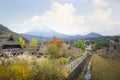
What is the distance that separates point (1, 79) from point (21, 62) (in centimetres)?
489

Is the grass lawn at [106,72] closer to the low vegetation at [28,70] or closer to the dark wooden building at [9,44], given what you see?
the low vegetation at [28,70]

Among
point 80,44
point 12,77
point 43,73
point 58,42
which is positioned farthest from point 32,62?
point 80,44

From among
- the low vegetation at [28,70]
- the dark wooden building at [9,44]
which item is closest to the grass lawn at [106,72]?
the low vegetation at [28,70]


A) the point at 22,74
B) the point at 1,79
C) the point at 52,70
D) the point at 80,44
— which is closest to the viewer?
the point at 1,79

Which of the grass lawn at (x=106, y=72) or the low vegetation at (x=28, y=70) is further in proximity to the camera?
the grass lawn at (x=106, y=72)

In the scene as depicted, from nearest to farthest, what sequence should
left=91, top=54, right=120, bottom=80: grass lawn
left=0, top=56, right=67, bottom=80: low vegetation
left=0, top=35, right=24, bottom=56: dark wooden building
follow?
left=0, top=56, right=67, bottom=80: low vegetation, left=91, top=54, right=120, bottom=80: grass lawn, left=0, top=35, right=24, bottom=56: dark wooden building

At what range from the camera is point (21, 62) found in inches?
922

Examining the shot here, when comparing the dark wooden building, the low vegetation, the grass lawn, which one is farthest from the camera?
the dark wooden building

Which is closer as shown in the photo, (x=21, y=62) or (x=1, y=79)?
(x=1, y=79)

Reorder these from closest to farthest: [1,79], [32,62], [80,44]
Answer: [1,79]
[32,62]
[80,44]

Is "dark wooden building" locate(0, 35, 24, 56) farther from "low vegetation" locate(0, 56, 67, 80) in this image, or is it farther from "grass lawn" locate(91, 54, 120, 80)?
"low vegetation" locate(0, 56, 67, 80)

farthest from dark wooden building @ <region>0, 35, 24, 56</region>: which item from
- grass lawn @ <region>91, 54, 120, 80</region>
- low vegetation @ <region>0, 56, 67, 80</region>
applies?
low vegetation @ <region>0, 56, 67, 80</region>

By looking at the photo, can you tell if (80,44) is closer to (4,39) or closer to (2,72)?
(4,39)

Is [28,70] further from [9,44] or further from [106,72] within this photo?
[9,44]
